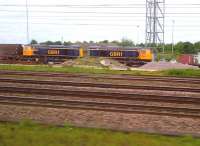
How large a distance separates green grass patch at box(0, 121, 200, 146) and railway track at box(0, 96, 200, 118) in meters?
2.90

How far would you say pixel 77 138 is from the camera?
28.8ft

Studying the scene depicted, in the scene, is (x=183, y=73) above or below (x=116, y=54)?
below

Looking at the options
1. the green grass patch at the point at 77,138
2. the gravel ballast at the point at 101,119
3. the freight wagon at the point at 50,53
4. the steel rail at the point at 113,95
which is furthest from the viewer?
the freight wagon at the point at 50,53

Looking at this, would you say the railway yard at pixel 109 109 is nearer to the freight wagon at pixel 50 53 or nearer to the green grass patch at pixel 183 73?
the green grass patch at pixel 183 73

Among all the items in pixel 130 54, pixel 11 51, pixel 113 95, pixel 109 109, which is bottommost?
pixel 109 109

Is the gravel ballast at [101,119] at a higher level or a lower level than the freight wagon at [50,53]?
lower

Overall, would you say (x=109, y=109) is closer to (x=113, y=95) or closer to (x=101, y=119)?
(x=101, y=119)

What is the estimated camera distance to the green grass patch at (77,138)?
27.3 ft

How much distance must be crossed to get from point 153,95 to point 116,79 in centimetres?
725

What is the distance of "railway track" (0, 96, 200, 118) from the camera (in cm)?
1226

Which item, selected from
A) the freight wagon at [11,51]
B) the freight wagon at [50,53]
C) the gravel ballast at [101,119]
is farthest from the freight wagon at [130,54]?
the gravel ballast at [101,119]

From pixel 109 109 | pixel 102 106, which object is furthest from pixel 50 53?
pixel 109 109

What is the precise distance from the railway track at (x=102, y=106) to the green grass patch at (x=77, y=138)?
290 centimetres

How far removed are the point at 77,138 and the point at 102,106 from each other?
14.8 feet
